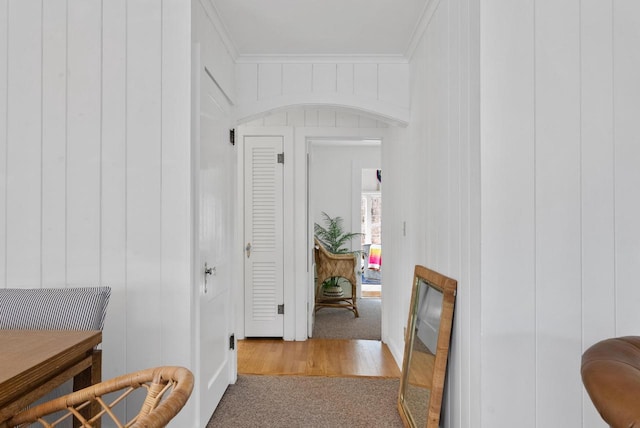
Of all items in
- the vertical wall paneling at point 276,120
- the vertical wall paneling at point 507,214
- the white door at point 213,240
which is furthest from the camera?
the vertical wall paneling at point 276,120

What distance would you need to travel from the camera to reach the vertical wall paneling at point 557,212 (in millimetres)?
1648

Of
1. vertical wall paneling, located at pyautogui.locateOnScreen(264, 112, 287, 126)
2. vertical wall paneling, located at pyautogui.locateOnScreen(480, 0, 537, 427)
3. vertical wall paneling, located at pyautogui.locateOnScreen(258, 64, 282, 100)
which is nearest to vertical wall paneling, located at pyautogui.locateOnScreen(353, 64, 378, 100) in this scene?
vertical wall paneling, located at pyautogui.locateOnScreen(258, 64, 282, 100)

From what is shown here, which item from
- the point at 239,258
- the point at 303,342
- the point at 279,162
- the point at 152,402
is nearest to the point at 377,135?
the point at 279,162

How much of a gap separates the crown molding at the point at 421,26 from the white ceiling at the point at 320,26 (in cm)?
2

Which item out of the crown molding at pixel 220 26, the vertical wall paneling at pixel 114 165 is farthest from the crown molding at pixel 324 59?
the vertical wall paneling at pixel 114 165

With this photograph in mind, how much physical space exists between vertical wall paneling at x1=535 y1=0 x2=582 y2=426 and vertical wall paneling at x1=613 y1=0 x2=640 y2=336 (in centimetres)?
15

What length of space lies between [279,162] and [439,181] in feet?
7.20

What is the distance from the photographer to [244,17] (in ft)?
8.43

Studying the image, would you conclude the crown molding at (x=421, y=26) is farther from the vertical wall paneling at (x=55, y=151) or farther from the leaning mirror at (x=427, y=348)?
the vertical wall paneling at (x=55, y=151)

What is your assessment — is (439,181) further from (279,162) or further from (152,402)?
(279,162)

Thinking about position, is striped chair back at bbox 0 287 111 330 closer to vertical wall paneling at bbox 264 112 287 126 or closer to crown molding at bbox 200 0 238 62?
crown molding at bbox 200 0 238 62

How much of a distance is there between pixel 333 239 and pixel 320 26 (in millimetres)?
4080

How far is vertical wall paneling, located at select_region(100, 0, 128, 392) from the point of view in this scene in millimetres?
2078

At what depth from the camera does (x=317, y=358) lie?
11.9 feet
